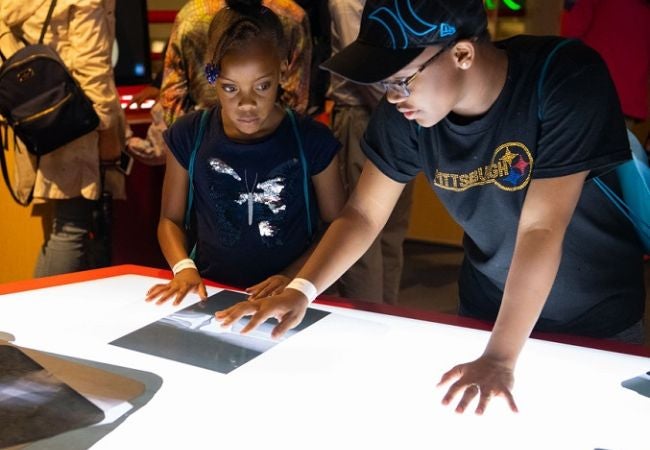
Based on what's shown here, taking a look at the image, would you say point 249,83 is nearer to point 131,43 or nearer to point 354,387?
point 354,387

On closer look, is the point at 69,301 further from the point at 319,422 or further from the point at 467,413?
→ the point at 467,413

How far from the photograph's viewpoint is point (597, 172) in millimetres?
1074

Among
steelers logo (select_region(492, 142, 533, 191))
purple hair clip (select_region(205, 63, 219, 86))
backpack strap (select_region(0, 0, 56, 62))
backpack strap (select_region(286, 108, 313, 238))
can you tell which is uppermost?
backpack strap (select_region(0, 0, 56, 62))

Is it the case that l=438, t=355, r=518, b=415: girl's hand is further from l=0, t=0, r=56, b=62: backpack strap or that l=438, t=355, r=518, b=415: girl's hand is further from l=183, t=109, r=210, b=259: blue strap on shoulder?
l=0, t=0, r=56, b=62: backpack strap

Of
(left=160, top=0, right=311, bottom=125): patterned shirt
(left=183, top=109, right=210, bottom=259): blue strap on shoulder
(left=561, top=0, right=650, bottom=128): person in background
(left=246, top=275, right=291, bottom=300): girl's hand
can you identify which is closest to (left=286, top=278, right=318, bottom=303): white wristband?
(left=246, top=275, right=291, bottom=300): girl's hand

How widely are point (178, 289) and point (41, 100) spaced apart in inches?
37.6

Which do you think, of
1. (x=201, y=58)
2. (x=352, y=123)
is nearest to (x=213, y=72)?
(x=201, y=58)

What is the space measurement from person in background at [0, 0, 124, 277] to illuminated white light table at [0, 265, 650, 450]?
95cm

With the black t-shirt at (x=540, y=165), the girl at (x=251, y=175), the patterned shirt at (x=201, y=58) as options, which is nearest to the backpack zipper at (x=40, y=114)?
the patterned shirt at (x=201, y=58)

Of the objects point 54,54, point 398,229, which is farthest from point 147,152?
point 398,229

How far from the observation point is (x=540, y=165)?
3.48 ft

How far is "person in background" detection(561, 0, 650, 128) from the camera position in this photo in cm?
257

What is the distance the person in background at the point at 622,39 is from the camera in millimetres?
2570

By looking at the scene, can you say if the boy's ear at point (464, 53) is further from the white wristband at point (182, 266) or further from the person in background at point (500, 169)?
the white wristband at point (182, 266)
